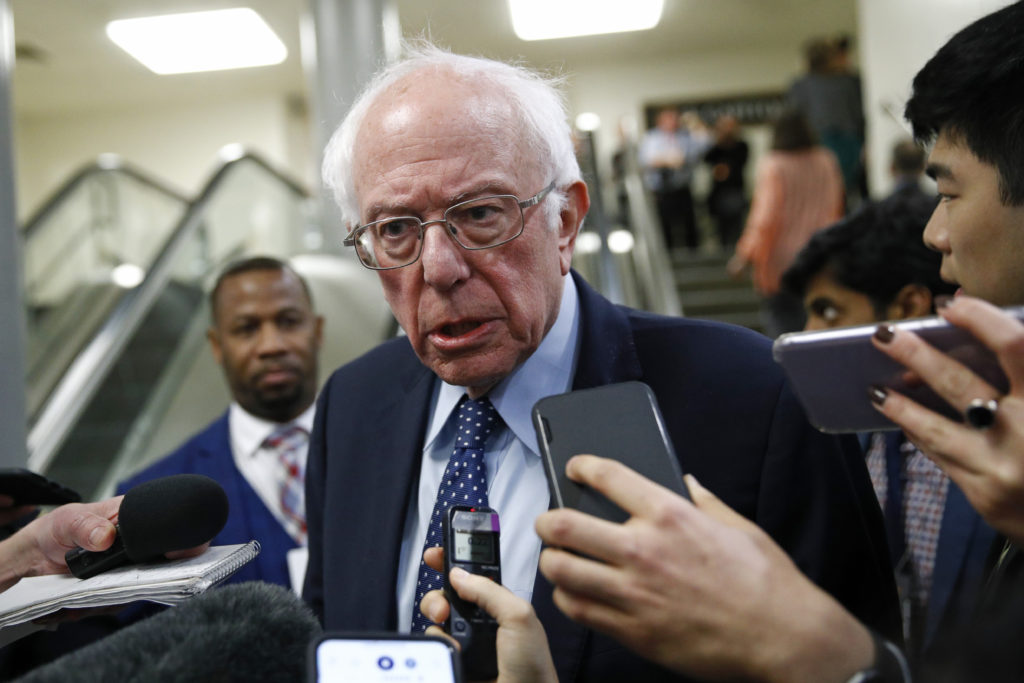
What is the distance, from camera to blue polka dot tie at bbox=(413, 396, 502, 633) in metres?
1.43

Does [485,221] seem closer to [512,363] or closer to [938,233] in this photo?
[512,363]

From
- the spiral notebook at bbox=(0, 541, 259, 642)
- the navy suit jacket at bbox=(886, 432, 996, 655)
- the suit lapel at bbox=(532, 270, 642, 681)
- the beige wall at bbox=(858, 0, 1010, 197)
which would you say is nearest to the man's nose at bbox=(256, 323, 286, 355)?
the suit lapel at bbox=(532, 270, 642, 681)

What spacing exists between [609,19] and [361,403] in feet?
33.5

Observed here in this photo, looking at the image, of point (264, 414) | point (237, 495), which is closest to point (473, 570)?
point (237, 495)

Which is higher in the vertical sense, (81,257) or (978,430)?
(81,257)

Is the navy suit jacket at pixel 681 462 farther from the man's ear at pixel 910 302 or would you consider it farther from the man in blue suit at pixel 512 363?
the man's ear at pixel 910 302

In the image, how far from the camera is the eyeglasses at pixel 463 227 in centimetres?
140

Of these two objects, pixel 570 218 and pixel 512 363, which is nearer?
pixel 512 363

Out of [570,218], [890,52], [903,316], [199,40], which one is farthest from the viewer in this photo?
[199,40]

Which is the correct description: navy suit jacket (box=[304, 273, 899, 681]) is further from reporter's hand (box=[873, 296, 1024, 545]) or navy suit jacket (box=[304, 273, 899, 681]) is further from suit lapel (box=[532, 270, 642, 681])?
reporter's hand (box=[873, 296, 1024, 545])

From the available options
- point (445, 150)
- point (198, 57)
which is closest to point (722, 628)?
point (445, 150)

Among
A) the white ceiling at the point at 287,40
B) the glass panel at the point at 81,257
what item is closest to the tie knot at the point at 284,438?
the glass panel at the point at 81,257

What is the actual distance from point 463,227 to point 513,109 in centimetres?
22

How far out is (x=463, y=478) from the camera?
1460 mm
